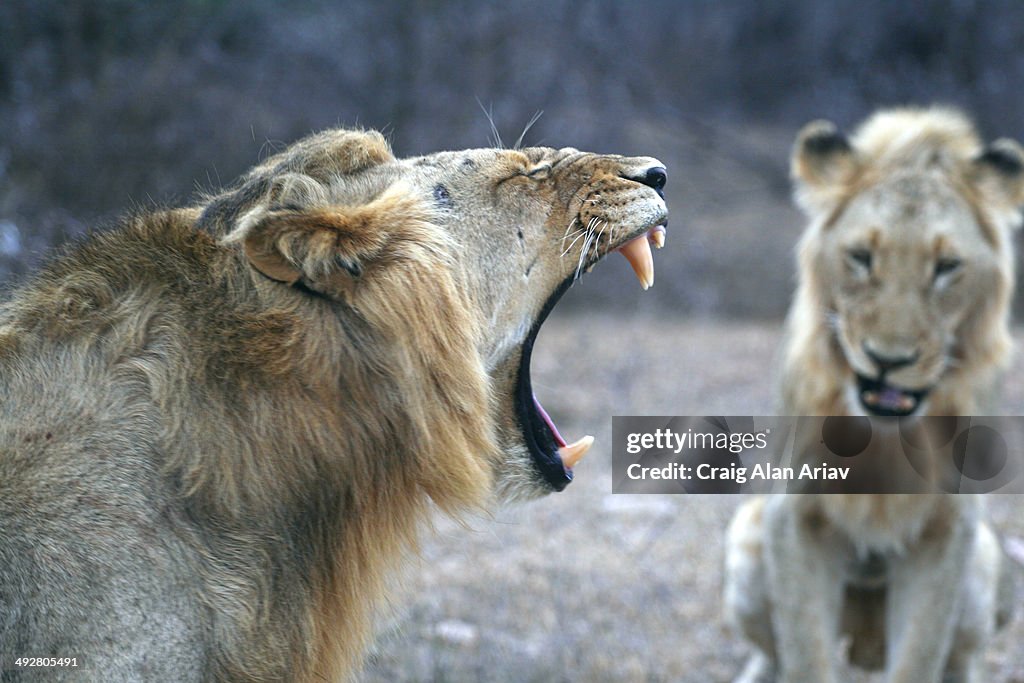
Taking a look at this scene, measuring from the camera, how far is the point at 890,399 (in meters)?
3.85

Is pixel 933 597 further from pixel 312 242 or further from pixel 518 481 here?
pixel 312 242

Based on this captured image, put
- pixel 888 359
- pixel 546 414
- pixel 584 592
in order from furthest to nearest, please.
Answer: pixel 584 592, pixel 888 359, pixel 546 414

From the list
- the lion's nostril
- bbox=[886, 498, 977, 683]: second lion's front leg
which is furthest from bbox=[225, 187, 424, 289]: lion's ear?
bbox=[886, 498, 977, 683]: second lion's front leg

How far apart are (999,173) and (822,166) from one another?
684 mm

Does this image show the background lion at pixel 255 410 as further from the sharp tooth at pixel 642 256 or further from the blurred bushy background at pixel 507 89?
the blurred bushy background at pixel 507 89

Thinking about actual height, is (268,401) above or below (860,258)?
below

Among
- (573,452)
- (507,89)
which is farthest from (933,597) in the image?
(507,89)

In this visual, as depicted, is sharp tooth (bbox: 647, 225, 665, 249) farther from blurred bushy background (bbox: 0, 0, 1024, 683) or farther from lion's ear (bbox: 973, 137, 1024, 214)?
lion's ear (bbox: 973, 137, 1024, 214)

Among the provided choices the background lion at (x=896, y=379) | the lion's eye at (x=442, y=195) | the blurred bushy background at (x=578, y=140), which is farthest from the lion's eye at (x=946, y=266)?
the lion's eye at (x=442, y=195)

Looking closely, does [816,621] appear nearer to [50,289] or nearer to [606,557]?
[606,557]

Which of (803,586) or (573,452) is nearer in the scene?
(573,452)

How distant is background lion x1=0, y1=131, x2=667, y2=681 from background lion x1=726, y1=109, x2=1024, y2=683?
6.50 feet

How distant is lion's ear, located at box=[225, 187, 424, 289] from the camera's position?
1.94 metres

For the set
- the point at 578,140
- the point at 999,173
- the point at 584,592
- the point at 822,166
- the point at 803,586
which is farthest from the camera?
the point at 578,140
